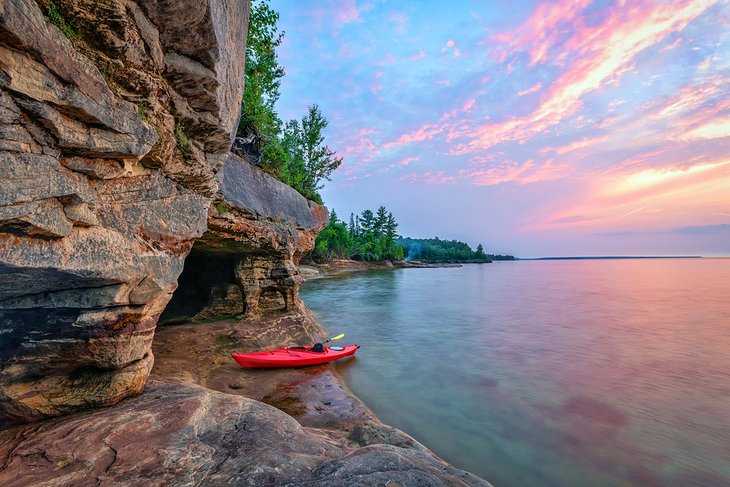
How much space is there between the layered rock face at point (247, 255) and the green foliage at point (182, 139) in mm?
3591

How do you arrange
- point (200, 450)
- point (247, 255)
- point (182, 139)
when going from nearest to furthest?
1. point (200, 450)
2. point (182, 139)
3. point (247, 255)

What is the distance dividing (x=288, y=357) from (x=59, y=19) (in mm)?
9337

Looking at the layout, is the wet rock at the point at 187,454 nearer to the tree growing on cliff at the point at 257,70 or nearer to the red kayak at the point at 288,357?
the red kayak at the point at 288,357

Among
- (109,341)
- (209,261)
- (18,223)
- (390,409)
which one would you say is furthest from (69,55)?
(209,261)

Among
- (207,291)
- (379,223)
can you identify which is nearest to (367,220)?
(379,223)

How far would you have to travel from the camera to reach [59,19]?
13.1 ft

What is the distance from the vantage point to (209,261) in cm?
1420

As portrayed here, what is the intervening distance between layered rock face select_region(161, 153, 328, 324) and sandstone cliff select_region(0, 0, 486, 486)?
9.93 ft

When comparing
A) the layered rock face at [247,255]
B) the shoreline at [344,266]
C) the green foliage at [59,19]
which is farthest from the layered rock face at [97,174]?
the shoreline at [344,266]

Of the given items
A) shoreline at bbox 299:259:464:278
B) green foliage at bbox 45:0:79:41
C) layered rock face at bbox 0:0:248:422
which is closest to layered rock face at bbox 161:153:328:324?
layered rock face at bbox 0:0:248:422

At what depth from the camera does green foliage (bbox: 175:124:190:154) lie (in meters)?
6.21

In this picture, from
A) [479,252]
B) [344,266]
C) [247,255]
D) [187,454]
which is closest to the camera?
[187,454]

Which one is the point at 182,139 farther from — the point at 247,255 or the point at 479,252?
the point at 479,252

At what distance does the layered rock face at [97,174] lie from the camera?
12.3 ft
